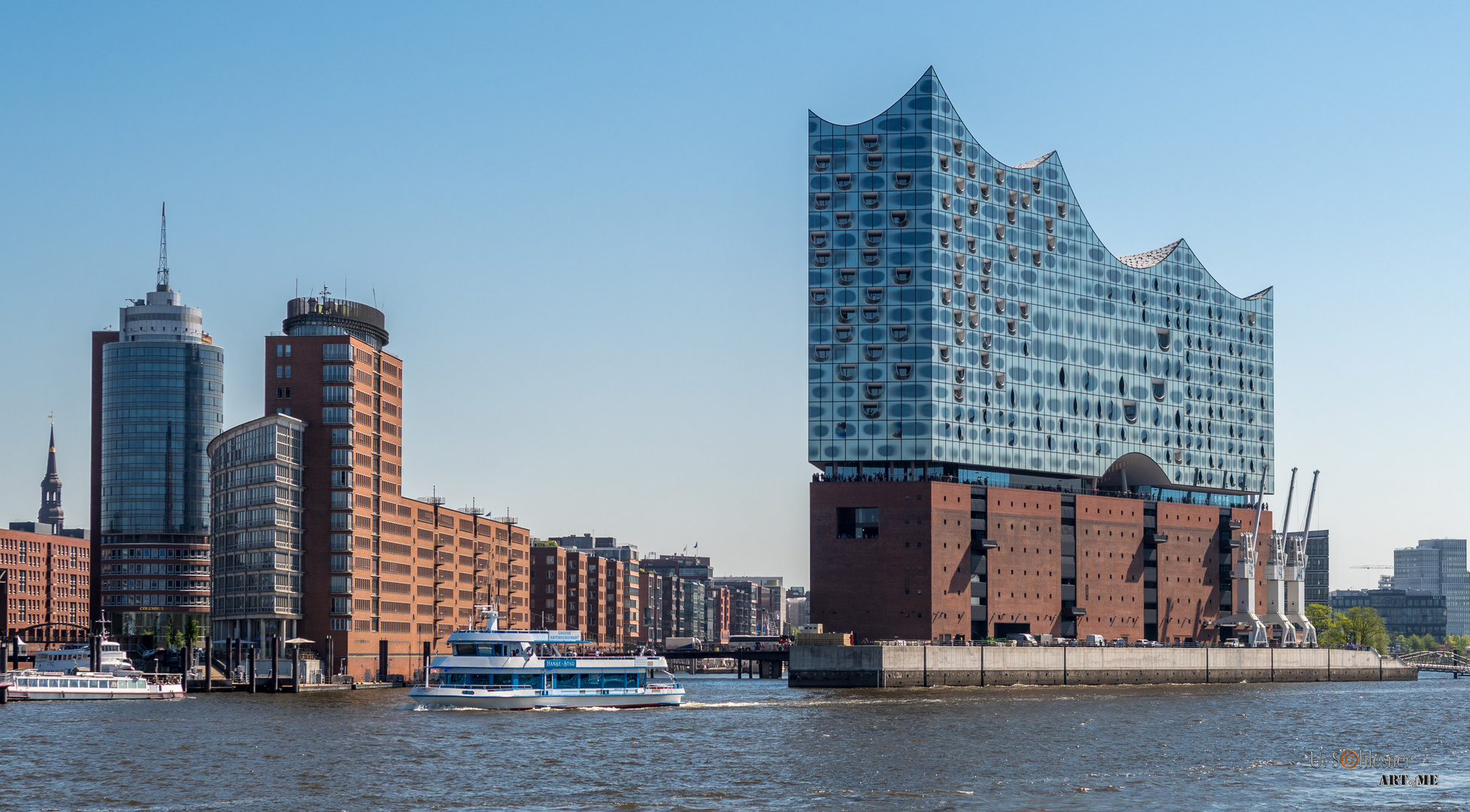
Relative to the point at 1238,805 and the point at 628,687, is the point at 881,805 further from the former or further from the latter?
the point at 628,687

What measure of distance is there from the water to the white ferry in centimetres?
174

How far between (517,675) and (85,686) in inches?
1912

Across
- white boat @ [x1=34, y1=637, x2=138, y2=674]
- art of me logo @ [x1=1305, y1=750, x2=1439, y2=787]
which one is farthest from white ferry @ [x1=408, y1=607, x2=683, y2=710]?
art of me logo @ [x1=1305, y1=750, x2=1439, y2=787]

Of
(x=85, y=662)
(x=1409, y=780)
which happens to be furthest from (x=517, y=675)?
(x=85, y=662)

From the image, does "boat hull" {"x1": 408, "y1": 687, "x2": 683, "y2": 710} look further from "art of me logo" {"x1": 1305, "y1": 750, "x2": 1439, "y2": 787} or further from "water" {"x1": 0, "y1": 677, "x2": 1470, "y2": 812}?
"art of me logo" {"x1": 1305, "y1": 750, "x2": 1439, "y2": 787}

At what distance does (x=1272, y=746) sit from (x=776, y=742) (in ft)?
102

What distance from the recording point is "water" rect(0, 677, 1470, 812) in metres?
79.5

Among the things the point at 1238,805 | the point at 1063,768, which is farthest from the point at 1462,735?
the point at 1238,805

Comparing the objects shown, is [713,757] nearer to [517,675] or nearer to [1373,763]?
[1373,763]

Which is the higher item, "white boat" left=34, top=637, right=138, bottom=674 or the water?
the water

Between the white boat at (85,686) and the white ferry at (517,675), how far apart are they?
38.7 meters

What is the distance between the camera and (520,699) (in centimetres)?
13638

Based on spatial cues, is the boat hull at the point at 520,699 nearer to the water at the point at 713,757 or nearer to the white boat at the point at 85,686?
the water at the point at 713,757

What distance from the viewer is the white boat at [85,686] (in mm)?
156125
